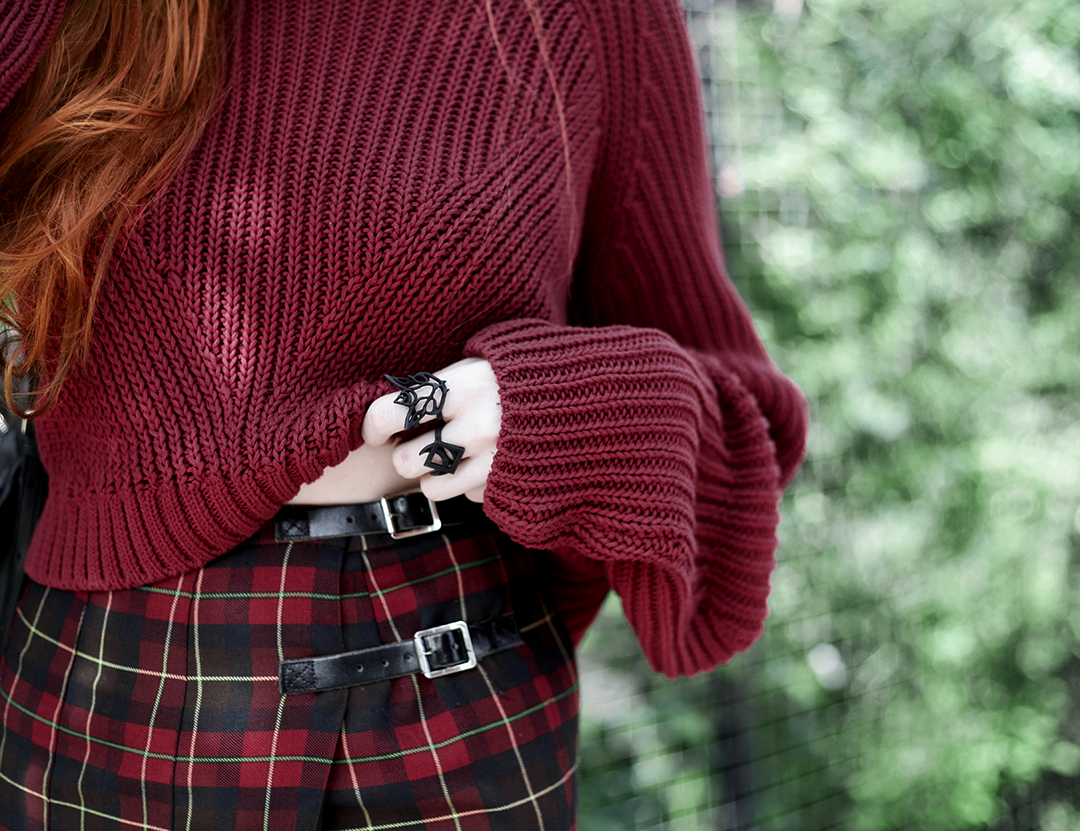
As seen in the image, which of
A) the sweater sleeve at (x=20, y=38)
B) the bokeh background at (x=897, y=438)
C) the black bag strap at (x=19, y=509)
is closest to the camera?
the sweater sleeve at (x=20, y=38)

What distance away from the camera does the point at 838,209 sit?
200cm

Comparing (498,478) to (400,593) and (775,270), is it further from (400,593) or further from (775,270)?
(775,270)

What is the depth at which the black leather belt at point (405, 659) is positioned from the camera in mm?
696

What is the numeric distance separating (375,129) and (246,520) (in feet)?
1.10

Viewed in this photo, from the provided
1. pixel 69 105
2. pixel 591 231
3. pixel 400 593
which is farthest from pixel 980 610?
pixel 69 105

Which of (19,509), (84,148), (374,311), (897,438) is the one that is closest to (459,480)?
(374,311)

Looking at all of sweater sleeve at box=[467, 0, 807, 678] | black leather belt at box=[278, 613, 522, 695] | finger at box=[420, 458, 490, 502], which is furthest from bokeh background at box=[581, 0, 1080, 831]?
finger at box=[420, 458, 490, 502]

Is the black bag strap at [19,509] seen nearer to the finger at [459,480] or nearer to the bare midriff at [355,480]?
the bare midriff at [355,480]

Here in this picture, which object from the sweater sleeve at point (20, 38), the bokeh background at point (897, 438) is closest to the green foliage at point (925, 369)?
the bokeh background at point (897, 438)

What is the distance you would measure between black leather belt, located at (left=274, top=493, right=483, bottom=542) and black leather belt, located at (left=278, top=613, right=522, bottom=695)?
0.09 meters

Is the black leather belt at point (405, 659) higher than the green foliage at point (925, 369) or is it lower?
higher

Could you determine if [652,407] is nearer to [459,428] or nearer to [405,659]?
[459,428]

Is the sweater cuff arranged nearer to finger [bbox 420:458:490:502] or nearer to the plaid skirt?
finger [bbox 420:458:490:502]

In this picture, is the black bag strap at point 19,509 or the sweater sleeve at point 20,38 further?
the black bag strap at point 19,509
